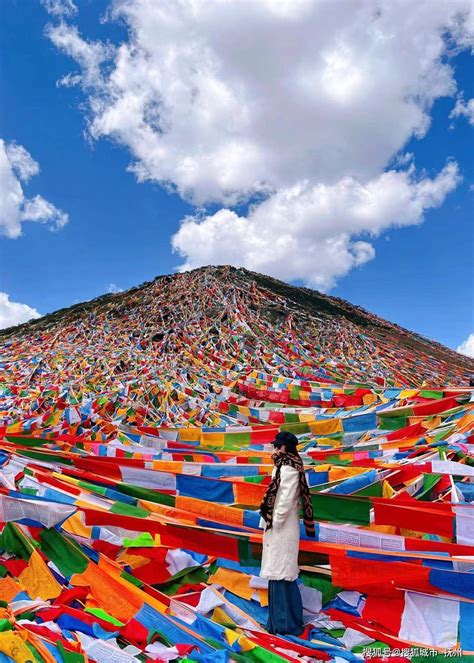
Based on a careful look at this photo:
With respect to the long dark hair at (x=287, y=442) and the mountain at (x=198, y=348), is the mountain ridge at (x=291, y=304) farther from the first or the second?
the long dark hair at (x=287, y=442)

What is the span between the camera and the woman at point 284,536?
4234mm

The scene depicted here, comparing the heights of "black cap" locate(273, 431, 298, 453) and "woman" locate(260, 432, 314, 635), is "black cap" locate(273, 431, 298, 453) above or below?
above

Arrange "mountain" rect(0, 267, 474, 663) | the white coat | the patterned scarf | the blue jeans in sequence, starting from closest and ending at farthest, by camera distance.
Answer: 1. "mountain" rect(0, 267, 474, 663)
2. the blue jeans
3. the white coat
4. the patterned scarf

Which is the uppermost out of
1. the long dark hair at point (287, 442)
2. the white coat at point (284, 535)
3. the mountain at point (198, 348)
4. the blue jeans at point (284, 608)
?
the mountain at point (198, 348)

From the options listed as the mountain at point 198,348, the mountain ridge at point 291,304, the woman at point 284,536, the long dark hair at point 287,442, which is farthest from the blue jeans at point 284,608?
the mountain ridge at point 291,304

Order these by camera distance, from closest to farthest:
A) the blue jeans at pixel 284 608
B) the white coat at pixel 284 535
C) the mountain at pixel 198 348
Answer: the blue jeans at pixel 284 608 → the white coat at pixel 284 535 → the mountain at pixel 198 348

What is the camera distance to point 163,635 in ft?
12.6

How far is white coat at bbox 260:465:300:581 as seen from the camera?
14.2ft

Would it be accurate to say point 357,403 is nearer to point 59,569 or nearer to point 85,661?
point 59,569

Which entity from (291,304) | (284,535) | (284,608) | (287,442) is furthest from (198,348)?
(284,608)

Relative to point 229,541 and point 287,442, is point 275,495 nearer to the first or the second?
point 287,442

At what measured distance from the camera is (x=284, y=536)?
4.41 metres

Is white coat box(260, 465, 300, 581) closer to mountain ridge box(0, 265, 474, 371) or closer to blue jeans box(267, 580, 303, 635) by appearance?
blue jeans box(267, 580, 303, 635)

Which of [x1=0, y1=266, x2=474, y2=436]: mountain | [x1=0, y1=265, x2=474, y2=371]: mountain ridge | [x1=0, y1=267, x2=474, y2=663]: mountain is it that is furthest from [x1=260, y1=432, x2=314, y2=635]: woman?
[x1=0, y1=265, x2=474, y2=371]: mountain ridge
